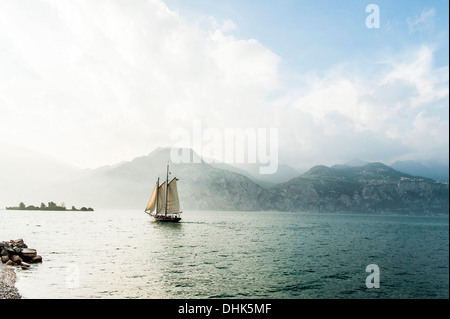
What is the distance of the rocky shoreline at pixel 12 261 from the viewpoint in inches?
958

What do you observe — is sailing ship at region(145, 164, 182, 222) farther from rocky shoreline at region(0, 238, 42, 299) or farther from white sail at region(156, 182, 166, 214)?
rocky shoreline at region(0, 238, 42, 299)

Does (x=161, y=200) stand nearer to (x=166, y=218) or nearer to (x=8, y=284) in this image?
(x=166, y=218)

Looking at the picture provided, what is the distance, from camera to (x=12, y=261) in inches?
1358

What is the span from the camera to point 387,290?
30.5 m

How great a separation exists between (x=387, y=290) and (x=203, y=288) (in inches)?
845

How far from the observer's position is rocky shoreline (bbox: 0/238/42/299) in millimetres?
24331

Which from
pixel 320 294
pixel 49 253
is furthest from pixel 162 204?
pixel 320 294

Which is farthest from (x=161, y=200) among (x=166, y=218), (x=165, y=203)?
(x=166, y=218)

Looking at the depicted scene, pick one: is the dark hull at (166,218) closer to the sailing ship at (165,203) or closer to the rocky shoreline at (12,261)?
the sailing ship at (165,203)

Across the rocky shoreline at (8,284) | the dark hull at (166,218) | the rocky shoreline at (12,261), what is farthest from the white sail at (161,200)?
the rocky shoreline at (8,284)

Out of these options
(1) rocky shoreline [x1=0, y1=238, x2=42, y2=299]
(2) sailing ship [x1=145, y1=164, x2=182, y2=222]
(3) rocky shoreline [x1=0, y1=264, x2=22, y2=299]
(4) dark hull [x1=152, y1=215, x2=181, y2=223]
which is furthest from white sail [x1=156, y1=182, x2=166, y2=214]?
(3) rocky shoreline [x1=0, y1=264, x2=22, y2=299]
